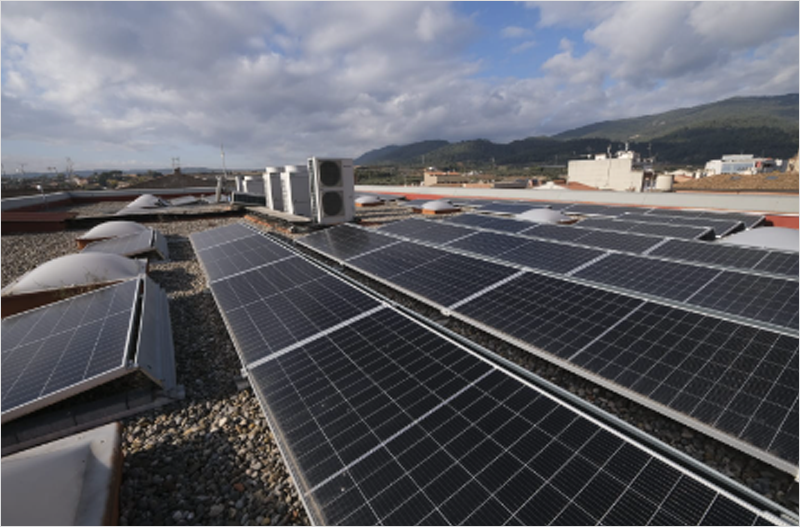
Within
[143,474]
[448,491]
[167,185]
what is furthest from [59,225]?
[167,185]

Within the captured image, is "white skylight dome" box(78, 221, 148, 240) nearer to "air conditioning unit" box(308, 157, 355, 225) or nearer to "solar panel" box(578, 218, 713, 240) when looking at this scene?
"air conditioning unit" box(308, 157, 355, 225)

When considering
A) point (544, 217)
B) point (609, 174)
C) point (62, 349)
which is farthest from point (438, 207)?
point (609, 174)

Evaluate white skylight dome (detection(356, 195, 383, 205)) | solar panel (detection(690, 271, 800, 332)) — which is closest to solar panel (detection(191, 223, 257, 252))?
solar panel (detection(690, 271, 800, 332))

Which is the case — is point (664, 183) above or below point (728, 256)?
above

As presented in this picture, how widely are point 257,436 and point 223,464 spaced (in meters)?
0.71

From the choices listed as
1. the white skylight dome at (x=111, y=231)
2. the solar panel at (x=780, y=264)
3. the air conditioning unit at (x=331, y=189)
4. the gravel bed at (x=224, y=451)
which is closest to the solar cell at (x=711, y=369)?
the gravel bed at (x=224, y=451)

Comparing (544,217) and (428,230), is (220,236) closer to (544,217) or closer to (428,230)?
(428,230)

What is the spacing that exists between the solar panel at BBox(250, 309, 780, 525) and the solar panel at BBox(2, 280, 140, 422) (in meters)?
3.83

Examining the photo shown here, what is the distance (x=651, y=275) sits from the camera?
10828 millimetres

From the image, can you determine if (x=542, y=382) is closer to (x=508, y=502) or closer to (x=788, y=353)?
(x=508, y=502)

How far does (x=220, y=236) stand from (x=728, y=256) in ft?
80.2

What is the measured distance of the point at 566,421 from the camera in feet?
15.8

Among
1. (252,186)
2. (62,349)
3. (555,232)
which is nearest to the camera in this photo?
(62,349)

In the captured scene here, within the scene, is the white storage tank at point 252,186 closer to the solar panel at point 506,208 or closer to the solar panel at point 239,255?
the solar panel at point 506,208
